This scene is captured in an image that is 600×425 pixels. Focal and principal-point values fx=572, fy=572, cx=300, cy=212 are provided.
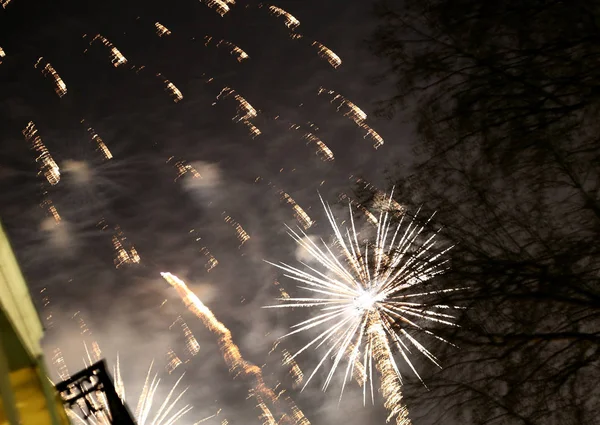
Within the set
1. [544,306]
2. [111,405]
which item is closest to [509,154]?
[544,306]

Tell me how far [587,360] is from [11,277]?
660cm

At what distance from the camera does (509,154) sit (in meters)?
7.54

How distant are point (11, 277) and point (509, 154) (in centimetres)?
615

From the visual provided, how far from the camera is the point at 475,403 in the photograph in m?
7.79

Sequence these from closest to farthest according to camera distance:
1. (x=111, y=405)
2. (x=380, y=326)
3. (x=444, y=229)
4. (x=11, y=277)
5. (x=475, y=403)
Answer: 1. (x=11, y=277)
2. (x=111, y=405)
3. (x=475, y=403)
4. (x=444, y=229)
5. (x=380, y=326)

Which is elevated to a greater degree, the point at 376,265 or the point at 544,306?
the point at 376,265

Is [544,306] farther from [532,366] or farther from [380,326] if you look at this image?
[380,326]

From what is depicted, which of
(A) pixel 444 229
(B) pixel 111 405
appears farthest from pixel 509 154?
(B) pixel 111 405

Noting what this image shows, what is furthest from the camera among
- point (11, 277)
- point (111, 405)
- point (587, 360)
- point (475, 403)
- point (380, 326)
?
point (380, 326)

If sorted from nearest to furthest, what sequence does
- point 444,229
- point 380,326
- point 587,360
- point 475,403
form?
1. point 587,360
2. point 475,403
3. point 444,229
4. point 380,326

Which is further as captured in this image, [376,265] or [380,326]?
[380,326]

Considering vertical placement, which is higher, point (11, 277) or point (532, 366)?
point (11, 277)

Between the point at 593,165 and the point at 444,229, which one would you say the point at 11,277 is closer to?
the point at 444,229

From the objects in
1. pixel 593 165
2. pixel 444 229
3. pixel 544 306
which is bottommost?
pixel 544 306
